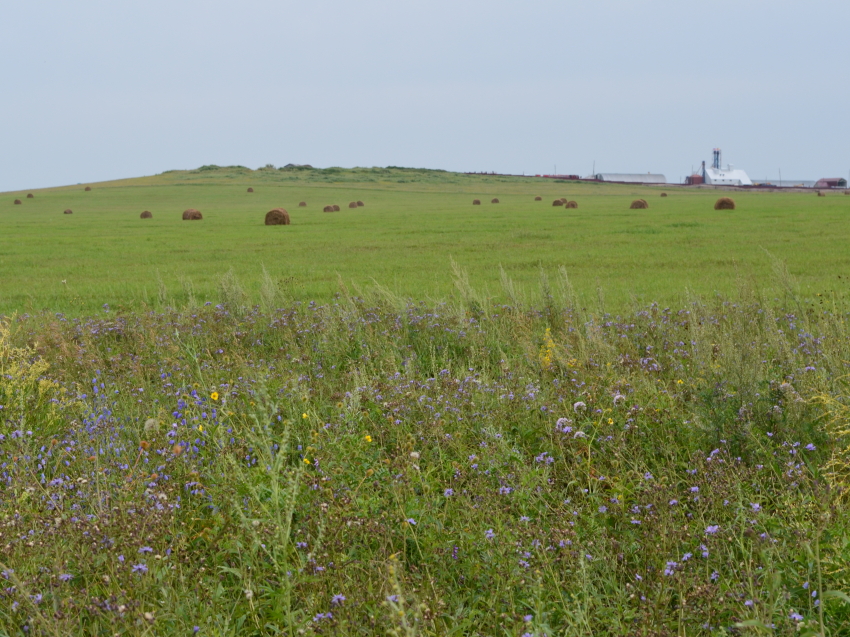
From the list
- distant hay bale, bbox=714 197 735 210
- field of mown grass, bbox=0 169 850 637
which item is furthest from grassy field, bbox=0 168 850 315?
distant hay bale, bbox=714 197 735 210

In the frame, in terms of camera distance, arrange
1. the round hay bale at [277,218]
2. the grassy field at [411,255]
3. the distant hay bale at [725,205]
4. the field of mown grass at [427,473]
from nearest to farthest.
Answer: the field of mown grass at [427,473] → the grassy field at [411,255] → the round hay bale at [277,218] → the distant hay bale at [725,205]

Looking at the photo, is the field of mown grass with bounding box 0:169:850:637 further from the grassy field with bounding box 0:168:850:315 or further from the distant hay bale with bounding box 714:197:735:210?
the distant hay bale with bounding box 714:197:735:210

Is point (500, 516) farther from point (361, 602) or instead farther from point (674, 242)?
point (674, 242)

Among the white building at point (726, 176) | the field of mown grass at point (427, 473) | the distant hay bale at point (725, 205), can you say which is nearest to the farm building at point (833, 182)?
the white building at point (726, 176)

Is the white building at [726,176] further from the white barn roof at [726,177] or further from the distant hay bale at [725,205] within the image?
the distant hay bale at [725,205]

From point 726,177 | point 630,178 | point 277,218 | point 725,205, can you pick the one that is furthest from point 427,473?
point 726,177

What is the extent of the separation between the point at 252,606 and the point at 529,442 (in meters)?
2.69

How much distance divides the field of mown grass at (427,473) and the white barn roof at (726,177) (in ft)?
486

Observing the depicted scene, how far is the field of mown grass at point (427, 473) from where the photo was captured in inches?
135

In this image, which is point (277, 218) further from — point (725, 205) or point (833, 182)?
point (833, 182)

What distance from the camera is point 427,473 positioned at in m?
4.73

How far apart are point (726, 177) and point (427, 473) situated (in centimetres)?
16112

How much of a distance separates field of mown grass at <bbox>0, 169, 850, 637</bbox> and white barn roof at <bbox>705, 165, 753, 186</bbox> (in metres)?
148

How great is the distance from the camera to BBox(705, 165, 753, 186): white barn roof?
147 metres
